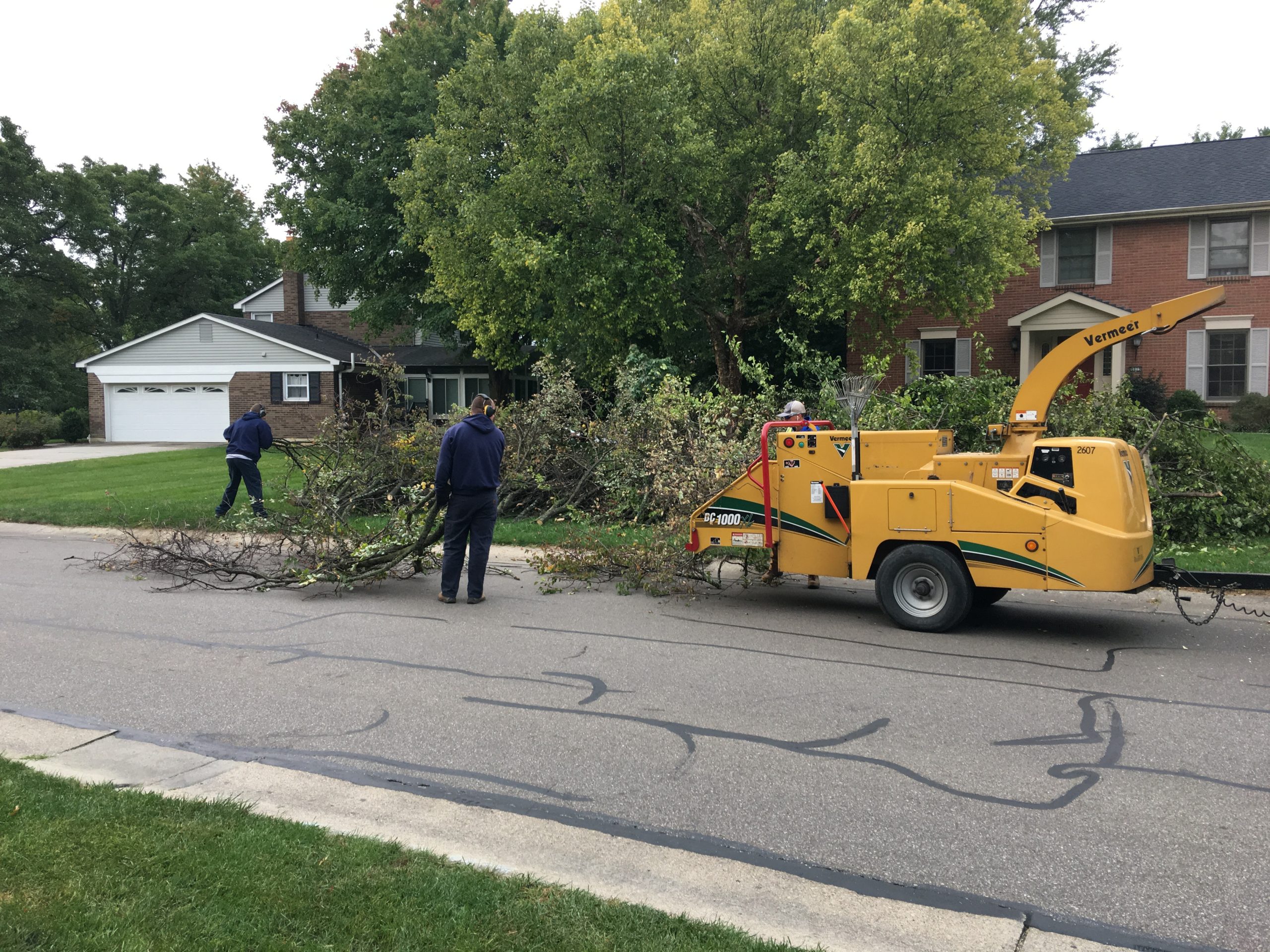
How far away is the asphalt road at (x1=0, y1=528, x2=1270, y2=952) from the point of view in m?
4.05

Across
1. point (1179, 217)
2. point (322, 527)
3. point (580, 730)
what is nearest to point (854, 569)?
point (580, 730)

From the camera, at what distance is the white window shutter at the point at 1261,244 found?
2506 centimetres

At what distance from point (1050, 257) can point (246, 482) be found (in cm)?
2268

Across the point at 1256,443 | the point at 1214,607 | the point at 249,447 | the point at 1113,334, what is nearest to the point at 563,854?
the point at 1113,334

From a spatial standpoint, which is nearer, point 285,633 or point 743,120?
point 285,633

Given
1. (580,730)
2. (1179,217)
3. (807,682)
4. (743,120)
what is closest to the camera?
(580,730)

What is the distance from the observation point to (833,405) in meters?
14.2

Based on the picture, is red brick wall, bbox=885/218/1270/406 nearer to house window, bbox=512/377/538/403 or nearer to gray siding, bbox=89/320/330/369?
house window, bbox=512/377/538/403

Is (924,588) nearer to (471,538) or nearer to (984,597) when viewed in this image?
(984,597)

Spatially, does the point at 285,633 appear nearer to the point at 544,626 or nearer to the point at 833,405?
the point at 544,626

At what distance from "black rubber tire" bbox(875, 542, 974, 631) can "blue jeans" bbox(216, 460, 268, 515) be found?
32.3ft

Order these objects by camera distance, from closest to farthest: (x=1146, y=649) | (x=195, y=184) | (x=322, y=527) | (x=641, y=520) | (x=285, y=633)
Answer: (x=1146, y=649) → (x=285, y=633) → (x=322, y=527) → (x=641, y=520) → (x=195, y=184)

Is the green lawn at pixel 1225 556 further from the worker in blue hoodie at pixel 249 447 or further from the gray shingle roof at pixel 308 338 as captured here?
the gray shingle roof at pixel 308 338

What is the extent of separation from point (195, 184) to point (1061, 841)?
6958cm
